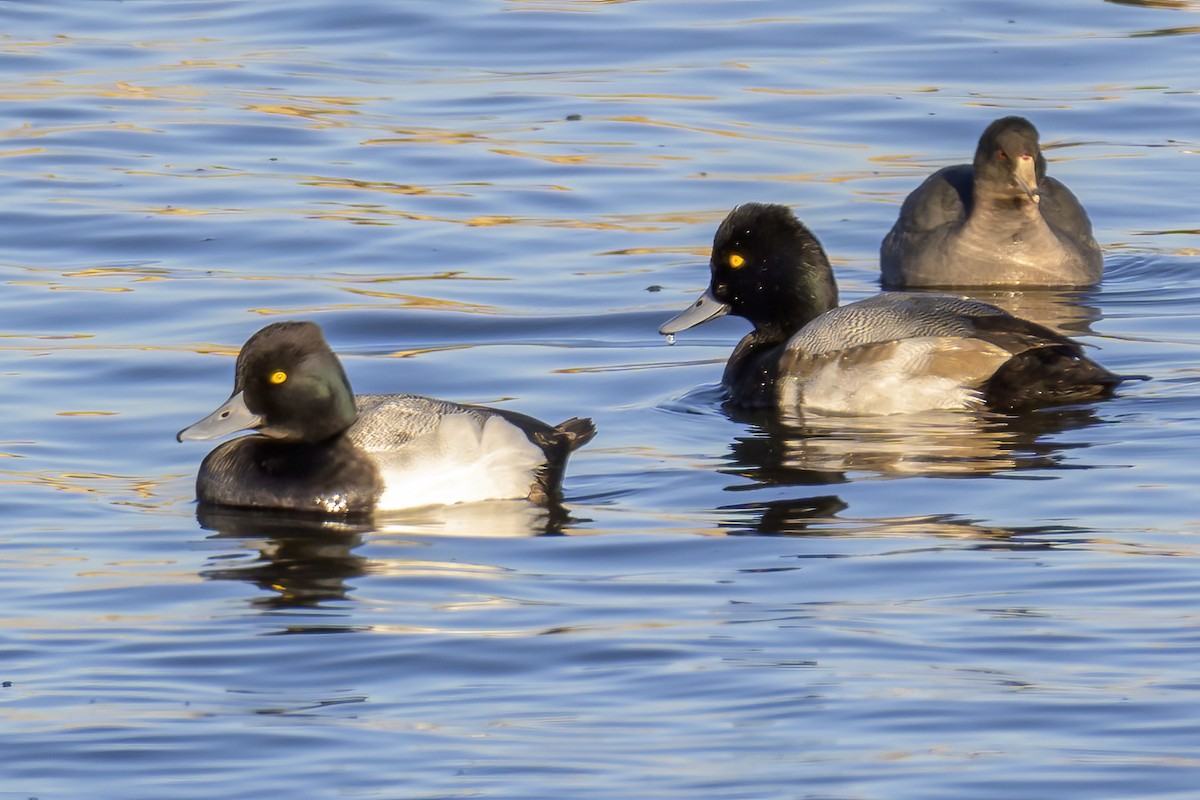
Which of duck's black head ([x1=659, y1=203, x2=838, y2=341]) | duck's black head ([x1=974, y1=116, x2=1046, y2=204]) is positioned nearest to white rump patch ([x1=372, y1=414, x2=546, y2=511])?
duck's black head ([x1=659, y1=203, x2=838, y2=341])

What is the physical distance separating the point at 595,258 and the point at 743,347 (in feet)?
9.58

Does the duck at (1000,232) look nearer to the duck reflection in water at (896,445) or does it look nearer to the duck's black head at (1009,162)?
the duck's black head at (1009,162)

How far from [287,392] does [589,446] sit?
150 centimetres

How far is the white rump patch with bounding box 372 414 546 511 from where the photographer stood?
9141 mm

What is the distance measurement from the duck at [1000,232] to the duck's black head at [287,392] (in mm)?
5448

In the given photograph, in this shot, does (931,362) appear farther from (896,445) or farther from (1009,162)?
(1009,162)

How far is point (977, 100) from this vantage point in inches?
708

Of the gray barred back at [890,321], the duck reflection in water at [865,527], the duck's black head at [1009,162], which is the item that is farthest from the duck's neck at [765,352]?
the duck's black head at [1009,162]

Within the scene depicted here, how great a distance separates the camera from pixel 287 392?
9.25m

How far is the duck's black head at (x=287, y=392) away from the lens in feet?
30.3

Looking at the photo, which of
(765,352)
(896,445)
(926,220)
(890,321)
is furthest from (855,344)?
(926,220)

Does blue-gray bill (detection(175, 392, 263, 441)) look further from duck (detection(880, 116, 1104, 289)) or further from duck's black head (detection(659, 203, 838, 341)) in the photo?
duck (detection(880, 116, 1104, 289))

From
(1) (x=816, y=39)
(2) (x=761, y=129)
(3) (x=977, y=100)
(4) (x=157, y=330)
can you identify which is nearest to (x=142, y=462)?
(4) (x=157, y=330)

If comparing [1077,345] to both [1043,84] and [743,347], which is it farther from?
[1043,84]
